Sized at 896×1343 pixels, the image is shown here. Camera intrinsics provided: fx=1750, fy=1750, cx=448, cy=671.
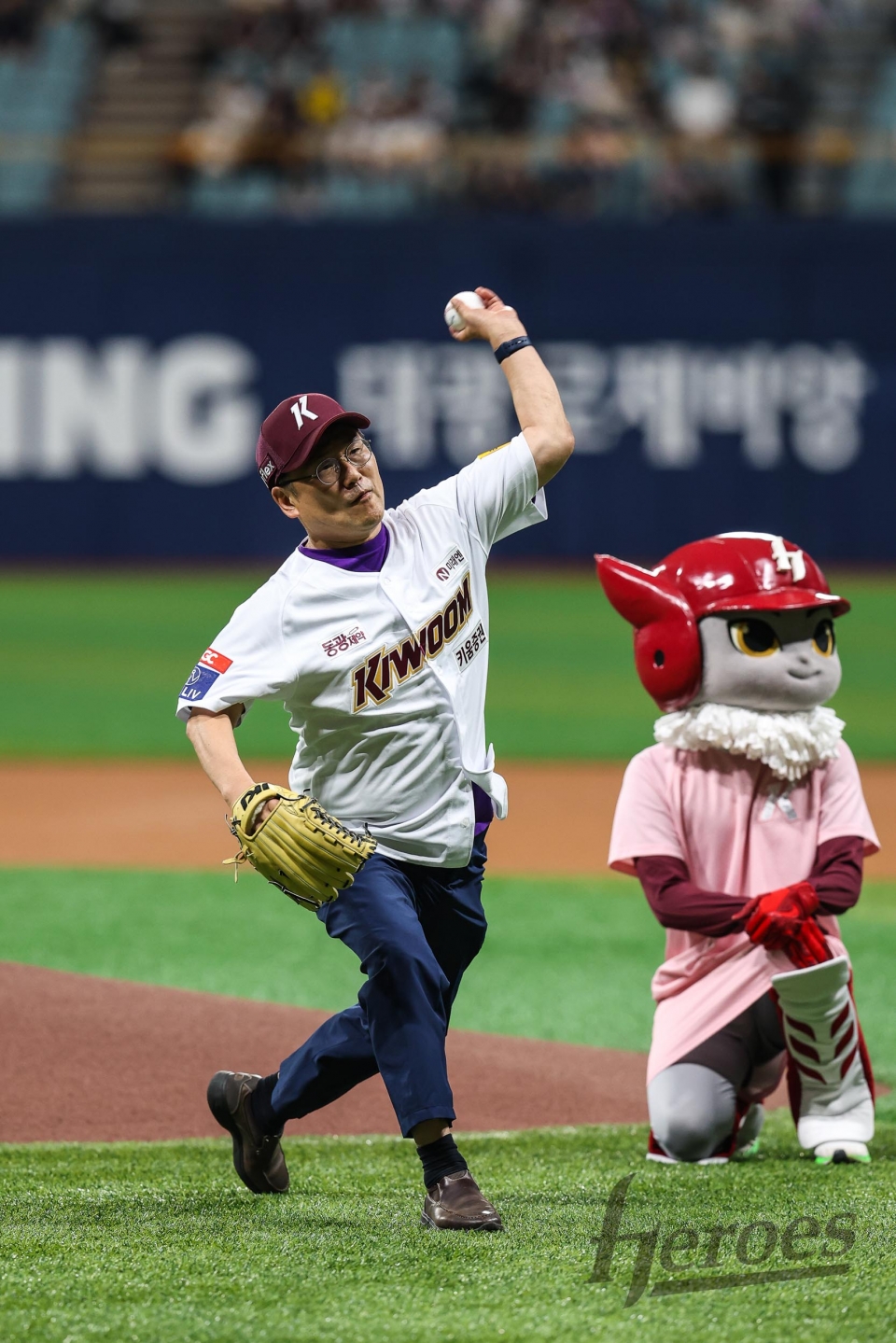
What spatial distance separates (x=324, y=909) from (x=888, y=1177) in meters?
1.37

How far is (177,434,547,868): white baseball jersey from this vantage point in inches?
138

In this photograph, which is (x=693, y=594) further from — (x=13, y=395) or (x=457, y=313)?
(x=13, y=395)

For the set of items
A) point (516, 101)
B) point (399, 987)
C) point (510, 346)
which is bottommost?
point (399, 987)

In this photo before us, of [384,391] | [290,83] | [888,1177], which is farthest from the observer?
[290,83]

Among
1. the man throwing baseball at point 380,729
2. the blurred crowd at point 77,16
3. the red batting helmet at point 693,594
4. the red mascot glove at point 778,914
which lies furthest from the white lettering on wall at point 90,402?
the red mascot glove at point 778,914

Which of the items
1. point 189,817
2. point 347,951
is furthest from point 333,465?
point 189,817

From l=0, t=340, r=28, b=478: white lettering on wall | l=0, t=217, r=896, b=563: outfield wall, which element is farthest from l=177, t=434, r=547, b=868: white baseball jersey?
l=0, t=340, r=28, b=478: white lettering on wall

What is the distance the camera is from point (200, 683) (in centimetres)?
348

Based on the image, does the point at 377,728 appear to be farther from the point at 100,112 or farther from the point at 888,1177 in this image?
the point at 100,112

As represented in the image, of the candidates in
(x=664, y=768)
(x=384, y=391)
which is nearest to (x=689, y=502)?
(x=384, y=391)

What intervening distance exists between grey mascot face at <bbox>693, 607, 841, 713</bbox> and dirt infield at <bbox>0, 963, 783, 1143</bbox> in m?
1.22

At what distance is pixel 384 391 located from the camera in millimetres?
18984

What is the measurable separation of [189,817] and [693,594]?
5273 mm

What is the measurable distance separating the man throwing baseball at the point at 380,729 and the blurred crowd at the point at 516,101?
1569 cm
